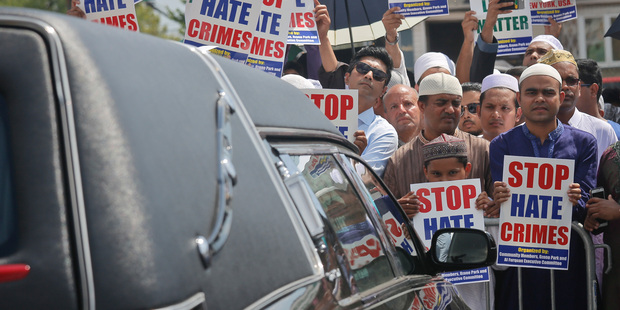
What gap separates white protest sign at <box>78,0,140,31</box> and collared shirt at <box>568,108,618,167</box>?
3805mm

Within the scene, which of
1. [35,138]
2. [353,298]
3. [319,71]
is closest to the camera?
[35,138]

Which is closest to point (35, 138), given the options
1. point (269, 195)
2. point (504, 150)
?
point (269, 195)

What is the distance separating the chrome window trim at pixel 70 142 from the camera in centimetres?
151

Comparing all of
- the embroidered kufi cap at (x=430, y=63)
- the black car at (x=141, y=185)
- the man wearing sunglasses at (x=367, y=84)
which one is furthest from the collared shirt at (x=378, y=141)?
the black car at (x=141, y=185)

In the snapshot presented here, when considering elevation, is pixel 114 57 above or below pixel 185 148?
above

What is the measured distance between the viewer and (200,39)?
6.96m

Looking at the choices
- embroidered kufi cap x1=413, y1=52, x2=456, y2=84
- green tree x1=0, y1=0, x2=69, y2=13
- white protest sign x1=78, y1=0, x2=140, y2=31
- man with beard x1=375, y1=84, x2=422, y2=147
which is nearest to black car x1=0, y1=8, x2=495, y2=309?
white protest sign x1=78, y1=0, x2=140, y2=31

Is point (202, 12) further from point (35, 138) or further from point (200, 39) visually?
point (35, 138)

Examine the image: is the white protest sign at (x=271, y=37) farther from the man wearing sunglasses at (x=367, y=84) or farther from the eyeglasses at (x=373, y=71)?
the eyeglasses at (x=373, y=71)

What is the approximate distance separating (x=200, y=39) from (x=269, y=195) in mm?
5031

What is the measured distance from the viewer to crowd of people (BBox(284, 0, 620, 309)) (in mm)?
6324

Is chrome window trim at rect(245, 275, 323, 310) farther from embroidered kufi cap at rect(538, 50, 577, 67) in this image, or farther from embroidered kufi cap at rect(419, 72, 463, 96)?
embroidered kufi cap at rect(538, 50, 577, 67)

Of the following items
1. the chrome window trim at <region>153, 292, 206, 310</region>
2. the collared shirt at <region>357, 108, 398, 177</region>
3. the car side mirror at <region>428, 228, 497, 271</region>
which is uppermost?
the chrome window trim at <region>153, 292, 206, 310</region>

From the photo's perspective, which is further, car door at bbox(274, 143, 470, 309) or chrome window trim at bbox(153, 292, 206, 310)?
car door at bbox(274, 143, 470, 309)
